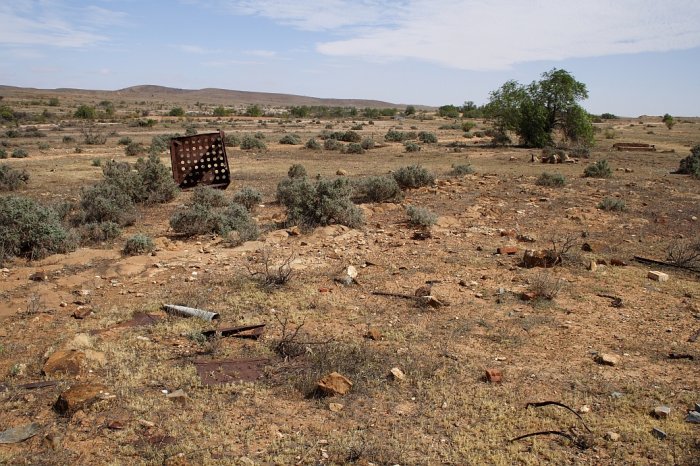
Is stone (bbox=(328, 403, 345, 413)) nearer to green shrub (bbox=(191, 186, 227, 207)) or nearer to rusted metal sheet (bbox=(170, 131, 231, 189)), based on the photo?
Result: green shrub (bbox=(191, 186, 227, 207))

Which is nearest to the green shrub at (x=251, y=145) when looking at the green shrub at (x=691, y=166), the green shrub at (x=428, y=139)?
the green shrub at (x=428, y=139)

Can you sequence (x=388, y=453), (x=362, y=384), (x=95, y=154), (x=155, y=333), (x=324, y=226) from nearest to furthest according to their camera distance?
(x=388, y=453)
(x=362, y=384)
(x=155, y=333)
(x=324, y=226)
(x=95, y=154)

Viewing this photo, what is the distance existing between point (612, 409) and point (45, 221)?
8.03 metres

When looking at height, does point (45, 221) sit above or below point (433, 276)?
above

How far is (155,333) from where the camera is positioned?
5379mm

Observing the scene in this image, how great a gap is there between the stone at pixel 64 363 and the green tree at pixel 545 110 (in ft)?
79.6

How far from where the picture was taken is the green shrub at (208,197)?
1119 cm

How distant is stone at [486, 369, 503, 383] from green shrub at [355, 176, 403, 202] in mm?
8011

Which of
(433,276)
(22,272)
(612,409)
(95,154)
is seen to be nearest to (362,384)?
(612,409)

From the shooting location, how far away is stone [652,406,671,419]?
4.02 meters

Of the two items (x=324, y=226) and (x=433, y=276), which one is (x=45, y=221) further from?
(x=433, y=276)

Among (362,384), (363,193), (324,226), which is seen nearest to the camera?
(362,384)

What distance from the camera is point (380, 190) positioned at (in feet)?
40.4

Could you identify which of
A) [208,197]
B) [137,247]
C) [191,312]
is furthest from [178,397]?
[208,197]
